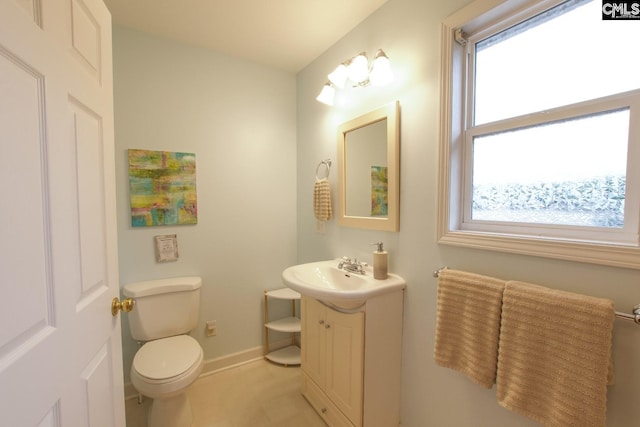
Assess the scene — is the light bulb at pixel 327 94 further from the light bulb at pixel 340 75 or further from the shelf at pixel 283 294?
the shelf at pixel 283 294

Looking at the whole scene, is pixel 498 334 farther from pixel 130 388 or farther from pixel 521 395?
pixel 130 388

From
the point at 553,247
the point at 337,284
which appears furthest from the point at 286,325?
the point at 553,247

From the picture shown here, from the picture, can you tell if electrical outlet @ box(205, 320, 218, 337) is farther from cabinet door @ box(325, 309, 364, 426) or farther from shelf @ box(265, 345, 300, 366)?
cabinet door @ box(325, 309, 364, 426)

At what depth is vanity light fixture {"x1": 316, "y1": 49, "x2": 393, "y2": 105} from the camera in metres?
1.48

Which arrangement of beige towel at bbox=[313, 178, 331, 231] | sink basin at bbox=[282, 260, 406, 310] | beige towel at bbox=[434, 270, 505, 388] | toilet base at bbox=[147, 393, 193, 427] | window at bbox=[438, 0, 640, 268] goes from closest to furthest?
window at bbox=[438, 0, 640, 268] → beige towel at bbox=[434, 270, 505, 388] → sink basin at bbox=[282, 260, 406, 310] → toilet base at bbox=[147, 393, 193, 427] → beige towel at bbox=[313, 178, 331, 231]

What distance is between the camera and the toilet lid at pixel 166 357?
4.83 feet

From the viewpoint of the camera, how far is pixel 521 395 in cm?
97

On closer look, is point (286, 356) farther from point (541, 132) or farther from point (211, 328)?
point (541, 132)

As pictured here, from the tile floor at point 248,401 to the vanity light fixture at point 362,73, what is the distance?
83.0 inches

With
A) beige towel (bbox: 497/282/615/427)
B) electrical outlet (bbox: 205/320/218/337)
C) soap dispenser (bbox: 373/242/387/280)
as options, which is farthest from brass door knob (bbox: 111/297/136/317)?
beige towel (bbox: 497/282/615/427)

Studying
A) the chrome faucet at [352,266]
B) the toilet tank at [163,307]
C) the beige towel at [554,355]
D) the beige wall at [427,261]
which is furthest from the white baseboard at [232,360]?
the beige towel at [554,355]

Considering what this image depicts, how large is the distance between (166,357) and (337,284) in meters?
1.11

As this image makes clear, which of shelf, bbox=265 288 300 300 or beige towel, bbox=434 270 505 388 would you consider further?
shelf, bbox=265 288 300 300

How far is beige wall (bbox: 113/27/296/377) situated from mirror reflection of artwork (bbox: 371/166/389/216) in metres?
0.99
